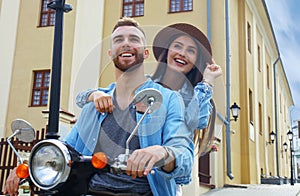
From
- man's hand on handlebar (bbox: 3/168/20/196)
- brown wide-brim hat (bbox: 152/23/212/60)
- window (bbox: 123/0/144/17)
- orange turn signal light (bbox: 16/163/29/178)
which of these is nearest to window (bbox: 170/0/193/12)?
window (bbox: 123/0/144/17)

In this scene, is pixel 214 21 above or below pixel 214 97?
above

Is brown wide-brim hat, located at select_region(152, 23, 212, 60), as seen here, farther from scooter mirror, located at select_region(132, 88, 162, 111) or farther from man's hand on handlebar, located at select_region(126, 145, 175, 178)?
man's hand on handlebar, located at select_region(126, 145, 175, 178)

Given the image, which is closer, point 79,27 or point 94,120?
point 94,120

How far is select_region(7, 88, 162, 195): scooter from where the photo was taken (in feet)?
4.54

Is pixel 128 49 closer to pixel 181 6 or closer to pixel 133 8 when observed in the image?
pixel 181 6

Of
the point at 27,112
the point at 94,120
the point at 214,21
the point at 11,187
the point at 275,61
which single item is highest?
the point at 275,61

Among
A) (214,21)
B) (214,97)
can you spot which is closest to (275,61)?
(214,21)

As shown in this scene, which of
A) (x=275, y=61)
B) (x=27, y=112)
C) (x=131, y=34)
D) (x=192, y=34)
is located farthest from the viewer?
(x=275, y=61)

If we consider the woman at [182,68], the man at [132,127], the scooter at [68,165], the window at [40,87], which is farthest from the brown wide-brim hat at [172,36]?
the window at [40,87]

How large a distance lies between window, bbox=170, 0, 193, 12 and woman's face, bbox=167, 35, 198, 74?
10631mm

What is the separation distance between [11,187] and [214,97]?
104cm

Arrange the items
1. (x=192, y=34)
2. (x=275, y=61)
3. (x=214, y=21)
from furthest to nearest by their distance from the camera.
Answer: (x=275, y=61) < (x=214, y=21) < (x=192, y=34)

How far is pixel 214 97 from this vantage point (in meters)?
1.97

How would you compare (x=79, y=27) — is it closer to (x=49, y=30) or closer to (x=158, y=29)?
(x=49, y=30)
